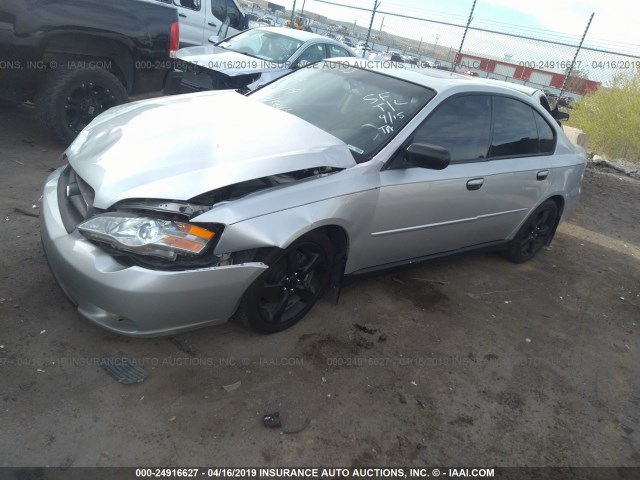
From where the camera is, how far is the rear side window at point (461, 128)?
3.37 meters

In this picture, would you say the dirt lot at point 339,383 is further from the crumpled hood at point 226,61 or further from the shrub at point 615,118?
the shrub at point 615,118

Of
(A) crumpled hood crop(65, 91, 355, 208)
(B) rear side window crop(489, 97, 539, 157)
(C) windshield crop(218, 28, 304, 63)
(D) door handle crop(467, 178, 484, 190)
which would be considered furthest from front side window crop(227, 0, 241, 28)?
(D) door handle crop(467, 178, 484, 190)

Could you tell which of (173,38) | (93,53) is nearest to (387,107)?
(173,38)

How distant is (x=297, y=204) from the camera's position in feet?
8.72

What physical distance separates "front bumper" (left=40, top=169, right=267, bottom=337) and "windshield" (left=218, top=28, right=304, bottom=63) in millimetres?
5521

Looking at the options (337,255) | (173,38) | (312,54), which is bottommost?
(337,255)

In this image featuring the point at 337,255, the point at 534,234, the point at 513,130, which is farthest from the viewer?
the point at 534,234

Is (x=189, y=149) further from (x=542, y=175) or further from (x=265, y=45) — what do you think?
(x=265, y=45)

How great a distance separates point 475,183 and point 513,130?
0.79 m

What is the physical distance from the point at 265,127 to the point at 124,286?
136cm

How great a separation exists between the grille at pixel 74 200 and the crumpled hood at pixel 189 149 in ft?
0.26

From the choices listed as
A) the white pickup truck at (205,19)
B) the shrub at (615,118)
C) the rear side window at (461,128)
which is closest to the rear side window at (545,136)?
the rear side window at (461,128)

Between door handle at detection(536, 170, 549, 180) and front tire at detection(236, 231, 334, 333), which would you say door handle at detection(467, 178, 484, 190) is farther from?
front tire at detection(236, 231, 334, 333)

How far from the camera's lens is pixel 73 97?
5.12m
